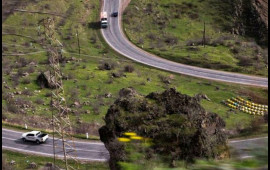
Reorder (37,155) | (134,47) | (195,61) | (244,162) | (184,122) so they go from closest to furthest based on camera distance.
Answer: (244,162), (184,122), (37,155), (195,61), (134,47)

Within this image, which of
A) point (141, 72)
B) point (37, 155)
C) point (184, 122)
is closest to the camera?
point (184, 122)

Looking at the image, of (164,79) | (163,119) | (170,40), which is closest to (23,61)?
(164,79)

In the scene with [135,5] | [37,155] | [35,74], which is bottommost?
[37,155]

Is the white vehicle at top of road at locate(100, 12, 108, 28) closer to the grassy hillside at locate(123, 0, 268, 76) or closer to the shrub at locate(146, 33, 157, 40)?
the grassy hillside at locate(123, 0, 268, 76)

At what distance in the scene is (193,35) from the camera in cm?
5609

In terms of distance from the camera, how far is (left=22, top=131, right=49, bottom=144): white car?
2412 cm

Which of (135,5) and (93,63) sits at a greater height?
(135,5)

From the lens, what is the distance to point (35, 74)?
3856 cm

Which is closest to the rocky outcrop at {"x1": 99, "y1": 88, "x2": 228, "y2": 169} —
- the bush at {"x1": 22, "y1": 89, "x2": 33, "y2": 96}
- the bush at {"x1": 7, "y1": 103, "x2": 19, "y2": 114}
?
the bush at {"x1": 7, "y1": 103, "x2": 19, "y2": 114}

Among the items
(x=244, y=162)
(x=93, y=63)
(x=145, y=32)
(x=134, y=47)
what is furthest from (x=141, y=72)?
(x=244, y=162)

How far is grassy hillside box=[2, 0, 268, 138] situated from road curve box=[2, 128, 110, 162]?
6.95 ft

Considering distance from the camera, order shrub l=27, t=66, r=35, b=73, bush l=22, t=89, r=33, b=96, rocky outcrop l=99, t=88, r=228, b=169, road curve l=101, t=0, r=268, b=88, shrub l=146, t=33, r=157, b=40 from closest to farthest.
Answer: rocky outcrop l=99, t=88, r=228, b=169
bush l=22, t=89, r=33, b=96
shrub l=27, t=66, r=35, b=73
road curve l=101, t=0, r=268, b=88
shrub l=146, t=33, r=157, b=40

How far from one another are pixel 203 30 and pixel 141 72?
19013 millimetres

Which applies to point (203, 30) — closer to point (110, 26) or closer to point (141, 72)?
point (110, 26)
